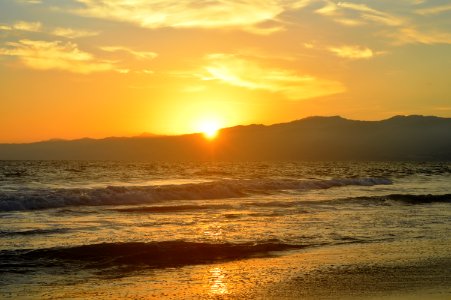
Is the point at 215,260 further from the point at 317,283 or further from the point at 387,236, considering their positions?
the point at 387,236

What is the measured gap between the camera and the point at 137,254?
49.1 feet

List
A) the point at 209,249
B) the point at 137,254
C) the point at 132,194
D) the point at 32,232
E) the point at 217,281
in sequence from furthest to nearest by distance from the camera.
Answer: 1. the point at 132,194
2. the point at 32,232
3. the point at 209,249
4. the point at 137,254
5. the point at 217,281

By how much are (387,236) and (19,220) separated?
46.7ft

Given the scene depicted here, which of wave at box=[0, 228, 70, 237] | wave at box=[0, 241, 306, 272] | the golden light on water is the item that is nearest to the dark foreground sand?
the golden light on water

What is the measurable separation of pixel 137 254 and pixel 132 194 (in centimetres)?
2037

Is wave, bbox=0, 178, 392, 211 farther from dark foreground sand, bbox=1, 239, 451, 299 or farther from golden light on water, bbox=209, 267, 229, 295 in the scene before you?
golden light on water, bbox=209, 267, 229, 295

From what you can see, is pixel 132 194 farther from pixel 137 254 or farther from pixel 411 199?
pixel 137 254

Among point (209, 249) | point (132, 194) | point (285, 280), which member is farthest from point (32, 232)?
point (132, 194)

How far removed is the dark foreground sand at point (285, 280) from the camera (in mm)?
10906

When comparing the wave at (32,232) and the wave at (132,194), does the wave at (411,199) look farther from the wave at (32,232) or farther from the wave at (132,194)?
the wave at (32,232)

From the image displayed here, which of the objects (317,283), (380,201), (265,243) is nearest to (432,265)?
(317,283)

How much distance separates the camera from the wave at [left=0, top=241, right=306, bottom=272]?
13.8 meters

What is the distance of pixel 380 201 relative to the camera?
3303 cm

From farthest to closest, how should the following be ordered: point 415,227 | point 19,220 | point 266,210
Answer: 1. point 266,210
2. point 19,220
3. point 415,227
